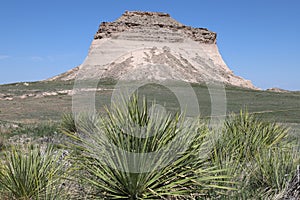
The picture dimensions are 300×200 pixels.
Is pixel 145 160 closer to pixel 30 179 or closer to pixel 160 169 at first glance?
pixel 160 169

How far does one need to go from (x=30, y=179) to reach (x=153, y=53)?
214 feet

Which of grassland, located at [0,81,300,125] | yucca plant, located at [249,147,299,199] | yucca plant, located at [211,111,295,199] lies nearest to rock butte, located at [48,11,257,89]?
grassland, located at [0,81,300,125]

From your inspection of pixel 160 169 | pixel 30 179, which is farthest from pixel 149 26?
pixel 160 169

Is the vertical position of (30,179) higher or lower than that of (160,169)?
lower

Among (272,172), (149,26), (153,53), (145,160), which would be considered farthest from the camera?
(149,26)

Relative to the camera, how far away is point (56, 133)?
45.4ft

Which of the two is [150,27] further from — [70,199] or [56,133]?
[70,199]

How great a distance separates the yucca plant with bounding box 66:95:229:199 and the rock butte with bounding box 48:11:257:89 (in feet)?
180

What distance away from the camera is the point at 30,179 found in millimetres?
4461

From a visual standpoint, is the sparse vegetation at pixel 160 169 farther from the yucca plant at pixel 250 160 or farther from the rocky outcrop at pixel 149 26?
the rocky outcrop at pixel 149 26

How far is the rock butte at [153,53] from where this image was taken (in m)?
64.7

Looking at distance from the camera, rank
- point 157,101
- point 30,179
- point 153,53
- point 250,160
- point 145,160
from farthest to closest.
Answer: point 153,53, point 157,101, point 250,160, point 30,179, point 145,160

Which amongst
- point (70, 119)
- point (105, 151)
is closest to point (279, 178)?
point (105, 151)

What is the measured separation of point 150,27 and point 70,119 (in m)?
66.6
